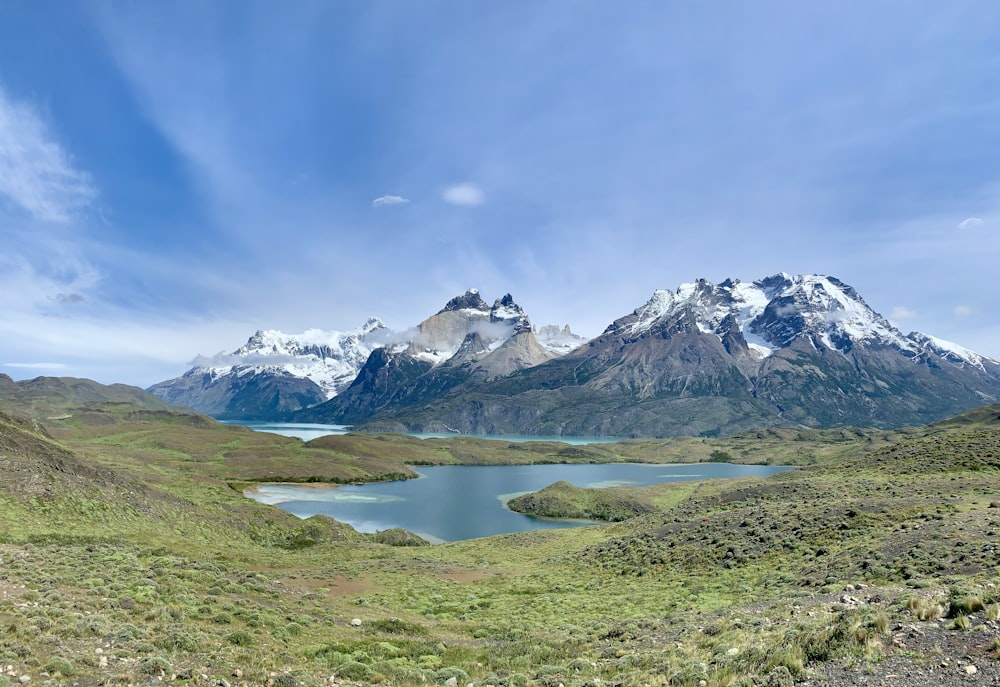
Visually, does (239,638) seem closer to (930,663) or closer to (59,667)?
(59,667)

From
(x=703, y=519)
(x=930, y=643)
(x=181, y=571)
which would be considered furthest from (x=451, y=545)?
(x=930, y=643)

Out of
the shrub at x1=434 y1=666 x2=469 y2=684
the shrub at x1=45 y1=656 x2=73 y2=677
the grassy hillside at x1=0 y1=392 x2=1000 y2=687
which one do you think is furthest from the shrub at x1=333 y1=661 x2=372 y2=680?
the shrub at x1=45 y1=656 x2=73 y2=677

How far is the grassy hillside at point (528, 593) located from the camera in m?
15.0

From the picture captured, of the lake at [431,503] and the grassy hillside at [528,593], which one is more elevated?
the grassy hillside at [528,593]

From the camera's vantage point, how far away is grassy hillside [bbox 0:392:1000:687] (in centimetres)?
1504

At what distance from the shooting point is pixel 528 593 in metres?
37.1

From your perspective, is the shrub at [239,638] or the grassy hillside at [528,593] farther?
the shrub at [239,638]

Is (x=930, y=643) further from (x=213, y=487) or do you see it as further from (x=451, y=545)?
(x=213, y=487)

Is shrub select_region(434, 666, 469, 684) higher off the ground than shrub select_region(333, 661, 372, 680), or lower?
lower

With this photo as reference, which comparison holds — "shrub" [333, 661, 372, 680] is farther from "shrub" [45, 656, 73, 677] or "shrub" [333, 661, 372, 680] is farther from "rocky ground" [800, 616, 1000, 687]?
"rocky ground" [800, 616, 1000, 687]

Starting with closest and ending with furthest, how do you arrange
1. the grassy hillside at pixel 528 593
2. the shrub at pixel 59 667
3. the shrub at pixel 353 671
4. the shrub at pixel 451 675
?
the shrub at pixel 59 667
the grassy hillside at pixel 528 593
the shrub at pixel 353 671
the shrub at pixel 451 675

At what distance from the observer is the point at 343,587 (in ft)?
124

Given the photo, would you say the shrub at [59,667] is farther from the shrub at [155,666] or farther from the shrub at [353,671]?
the shrub at [353,671]

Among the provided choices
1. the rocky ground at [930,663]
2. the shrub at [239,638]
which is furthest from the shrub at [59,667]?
the rocky ground at [930,663]
